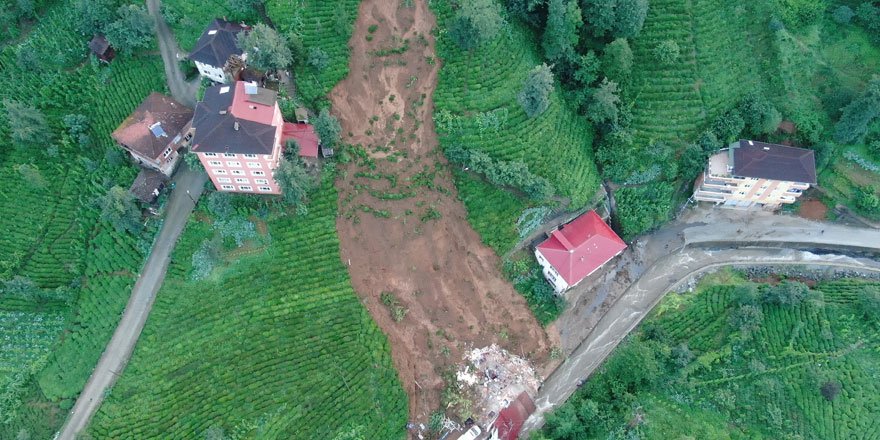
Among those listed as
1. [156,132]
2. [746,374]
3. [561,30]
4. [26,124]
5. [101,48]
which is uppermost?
[101,48]

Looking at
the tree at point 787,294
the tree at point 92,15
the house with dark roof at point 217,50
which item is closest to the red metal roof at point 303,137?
the house with dark roof at point 217,50

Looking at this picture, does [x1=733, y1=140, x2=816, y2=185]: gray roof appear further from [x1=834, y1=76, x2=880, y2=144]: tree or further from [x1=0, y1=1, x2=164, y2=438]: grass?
[x1=0, y1=1, x2=164, y2=438]: grass

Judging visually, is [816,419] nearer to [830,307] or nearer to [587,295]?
[830,307]

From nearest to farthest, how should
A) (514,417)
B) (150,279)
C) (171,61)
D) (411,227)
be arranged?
(514,417) → (150,279) → (411,227) → (171,61)

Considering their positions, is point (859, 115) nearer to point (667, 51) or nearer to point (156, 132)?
point (667, 51)

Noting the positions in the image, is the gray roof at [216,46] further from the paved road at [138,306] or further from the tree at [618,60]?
the tree at [618,60]

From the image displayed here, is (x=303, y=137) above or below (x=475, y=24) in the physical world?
below

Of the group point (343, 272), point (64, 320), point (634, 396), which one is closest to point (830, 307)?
point (634, 396)

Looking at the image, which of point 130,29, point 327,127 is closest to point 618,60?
point 327,127
